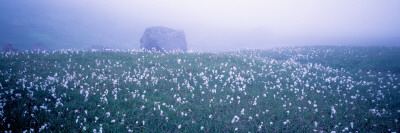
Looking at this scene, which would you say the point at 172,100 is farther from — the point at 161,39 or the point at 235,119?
the point at 161,39

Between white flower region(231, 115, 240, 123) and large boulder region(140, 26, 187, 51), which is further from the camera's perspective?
large boulder region(140, 26, 187, 51)

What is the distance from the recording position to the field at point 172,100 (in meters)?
5.82

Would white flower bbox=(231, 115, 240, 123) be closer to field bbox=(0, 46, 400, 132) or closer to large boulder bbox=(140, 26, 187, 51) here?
field bbox=(0, 46, 400, 132)

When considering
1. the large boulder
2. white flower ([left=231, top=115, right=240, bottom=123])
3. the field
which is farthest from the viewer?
the large boulder

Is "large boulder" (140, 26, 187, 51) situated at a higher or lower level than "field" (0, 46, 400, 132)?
higher

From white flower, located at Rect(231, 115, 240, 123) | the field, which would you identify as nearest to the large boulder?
the field

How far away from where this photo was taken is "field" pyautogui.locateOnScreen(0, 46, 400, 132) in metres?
5.82

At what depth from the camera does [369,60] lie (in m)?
16.5

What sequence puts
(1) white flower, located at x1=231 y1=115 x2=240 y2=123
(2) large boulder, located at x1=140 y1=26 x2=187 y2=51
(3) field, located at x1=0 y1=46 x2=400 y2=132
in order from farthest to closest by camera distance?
1. (2) large boulder, located at x1=140 y1=26 x2=187 y2=51
2. (1) white flower, located at x1=231 y1=115 x2=240 y2=123
3. (3) field, located at x1=0 y1=46 x2=400 y2=132

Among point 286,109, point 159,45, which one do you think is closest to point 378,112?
point 286,109

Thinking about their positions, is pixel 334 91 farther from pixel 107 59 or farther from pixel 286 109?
pixel 107 59

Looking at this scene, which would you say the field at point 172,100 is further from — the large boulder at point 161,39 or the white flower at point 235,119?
the large boulder at point 161,39

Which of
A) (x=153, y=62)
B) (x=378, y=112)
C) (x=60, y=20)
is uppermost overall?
(x=60, y=20)

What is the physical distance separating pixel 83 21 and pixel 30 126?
67.4m
